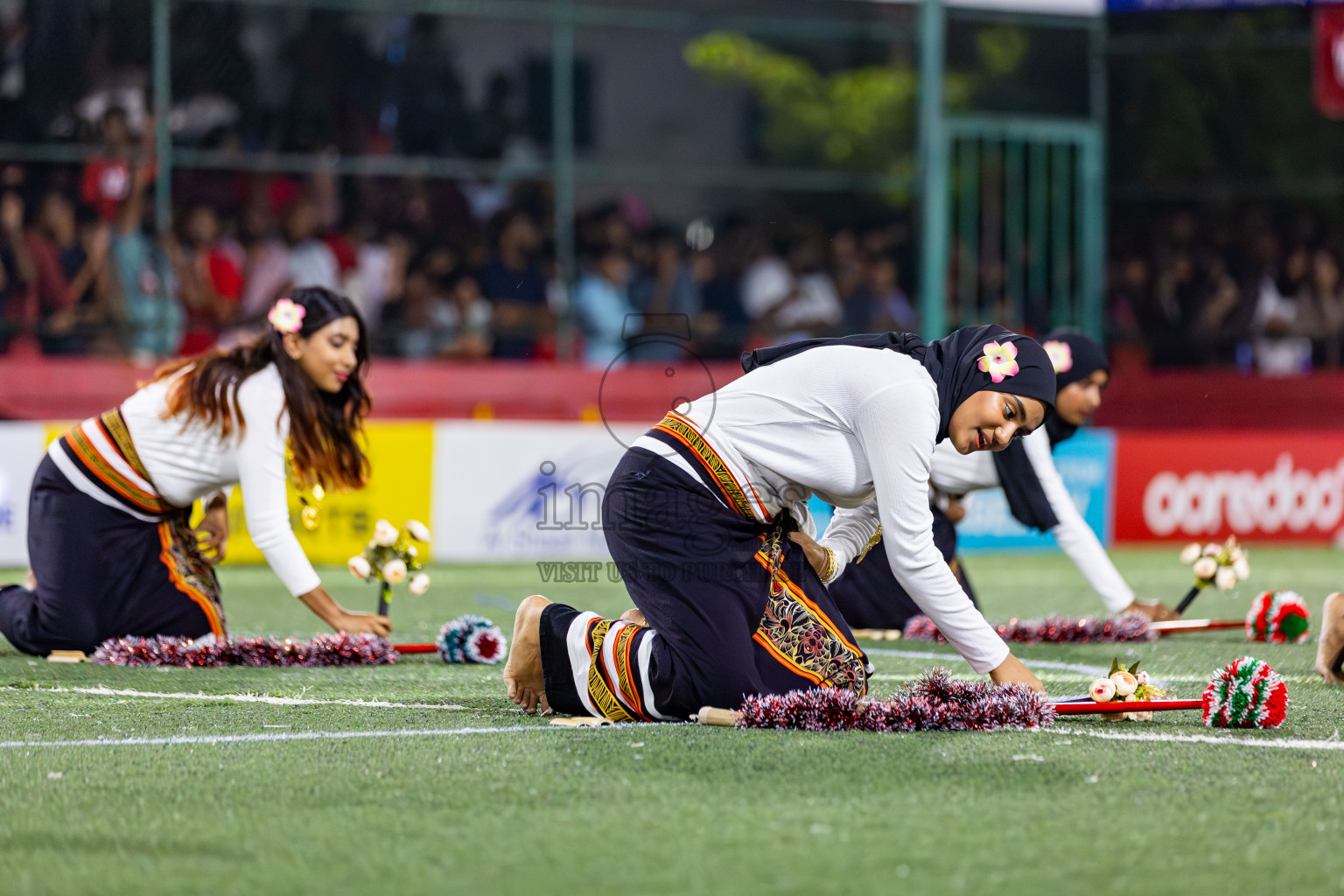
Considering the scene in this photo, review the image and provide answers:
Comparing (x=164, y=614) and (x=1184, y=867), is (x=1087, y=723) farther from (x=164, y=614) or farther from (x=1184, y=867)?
(x=164, y=614)

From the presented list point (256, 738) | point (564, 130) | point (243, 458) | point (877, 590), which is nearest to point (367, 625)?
point (243, 458)

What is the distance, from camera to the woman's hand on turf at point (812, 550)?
4691 mm

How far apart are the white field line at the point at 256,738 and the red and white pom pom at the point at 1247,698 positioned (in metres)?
1.73

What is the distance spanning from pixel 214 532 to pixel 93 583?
1.99 ft

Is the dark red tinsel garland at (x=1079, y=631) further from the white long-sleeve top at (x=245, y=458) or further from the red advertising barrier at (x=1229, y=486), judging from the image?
the red advertising barrier at (x=1229, y=486)

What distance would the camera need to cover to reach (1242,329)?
16.3 metres

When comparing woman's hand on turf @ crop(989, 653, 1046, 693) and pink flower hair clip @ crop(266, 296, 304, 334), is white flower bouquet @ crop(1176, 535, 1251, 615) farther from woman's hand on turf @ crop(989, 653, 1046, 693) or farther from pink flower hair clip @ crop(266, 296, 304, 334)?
pink flower hair clip @ crop(266, 296, 304, 334)

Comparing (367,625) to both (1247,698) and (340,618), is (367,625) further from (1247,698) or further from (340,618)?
(1247,698)

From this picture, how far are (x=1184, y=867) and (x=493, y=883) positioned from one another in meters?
1.21

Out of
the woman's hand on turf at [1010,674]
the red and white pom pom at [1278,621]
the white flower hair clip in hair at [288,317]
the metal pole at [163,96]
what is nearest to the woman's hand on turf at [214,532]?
the white flower hair clip in hair at [288,317]

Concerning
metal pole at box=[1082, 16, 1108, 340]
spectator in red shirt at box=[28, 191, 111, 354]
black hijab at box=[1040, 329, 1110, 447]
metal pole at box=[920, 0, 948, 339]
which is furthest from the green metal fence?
black hijab at box=[1040, 329, 1110, 447]


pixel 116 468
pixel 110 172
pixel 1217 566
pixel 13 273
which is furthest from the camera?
pixel 110 172

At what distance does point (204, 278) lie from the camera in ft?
42.5

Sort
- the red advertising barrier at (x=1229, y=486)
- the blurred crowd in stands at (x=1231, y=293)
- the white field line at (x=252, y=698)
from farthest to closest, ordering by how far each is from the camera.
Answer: the blurred crowd in stands at (x=1231, y=293), the red advertising barrier at (x=1229, y=486), the white field line at (x=252, y=698)
